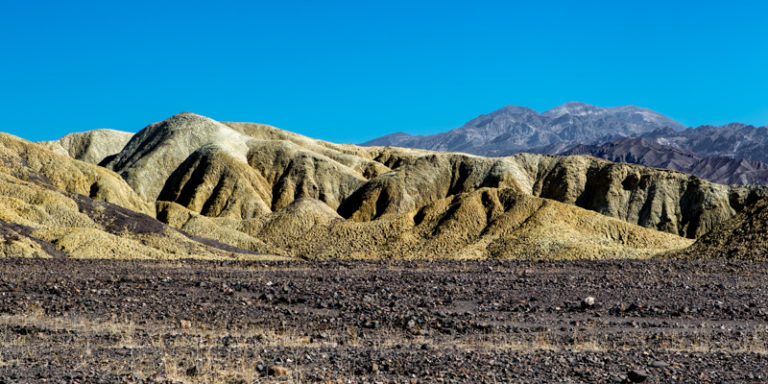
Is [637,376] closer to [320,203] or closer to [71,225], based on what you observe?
[71,225]

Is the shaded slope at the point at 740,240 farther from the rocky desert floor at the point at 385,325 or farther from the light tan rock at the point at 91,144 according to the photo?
the light tan rock at the point at 91,144

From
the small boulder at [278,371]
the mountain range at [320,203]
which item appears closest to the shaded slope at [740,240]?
the mountain range at [320,203]

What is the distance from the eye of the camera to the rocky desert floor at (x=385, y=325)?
1102cm

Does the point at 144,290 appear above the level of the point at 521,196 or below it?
below

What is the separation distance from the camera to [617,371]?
11.1 metres

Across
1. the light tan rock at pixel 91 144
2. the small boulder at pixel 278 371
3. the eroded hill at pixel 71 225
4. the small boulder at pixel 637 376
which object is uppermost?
the light tan rock at pixel 91 144

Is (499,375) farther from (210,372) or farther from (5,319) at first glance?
(5,319)

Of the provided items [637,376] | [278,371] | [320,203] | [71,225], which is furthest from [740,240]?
[320,203]

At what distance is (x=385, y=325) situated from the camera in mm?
15414

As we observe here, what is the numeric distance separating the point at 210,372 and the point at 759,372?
873cm

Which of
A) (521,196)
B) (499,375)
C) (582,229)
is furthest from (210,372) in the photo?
(521,196)

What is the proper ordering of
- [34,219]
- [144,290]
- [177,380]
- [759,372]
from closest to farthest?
[177,380] → [759,372] → [144,290] → [34,219]

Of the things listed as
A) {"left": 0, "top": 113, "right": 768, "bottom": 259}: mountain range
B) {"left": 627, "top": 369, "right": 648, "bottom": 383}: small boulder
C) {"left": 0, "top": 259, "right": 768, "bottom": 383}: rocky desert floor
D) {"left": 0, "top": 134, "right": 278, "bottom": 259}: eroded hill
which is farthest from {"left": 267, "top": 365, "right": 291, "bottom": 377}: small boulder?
{"left": 0, "top": 134, "right": 278, "bottom": 259}: eroded hill

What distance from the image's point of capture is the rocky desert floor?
36.2 ft
